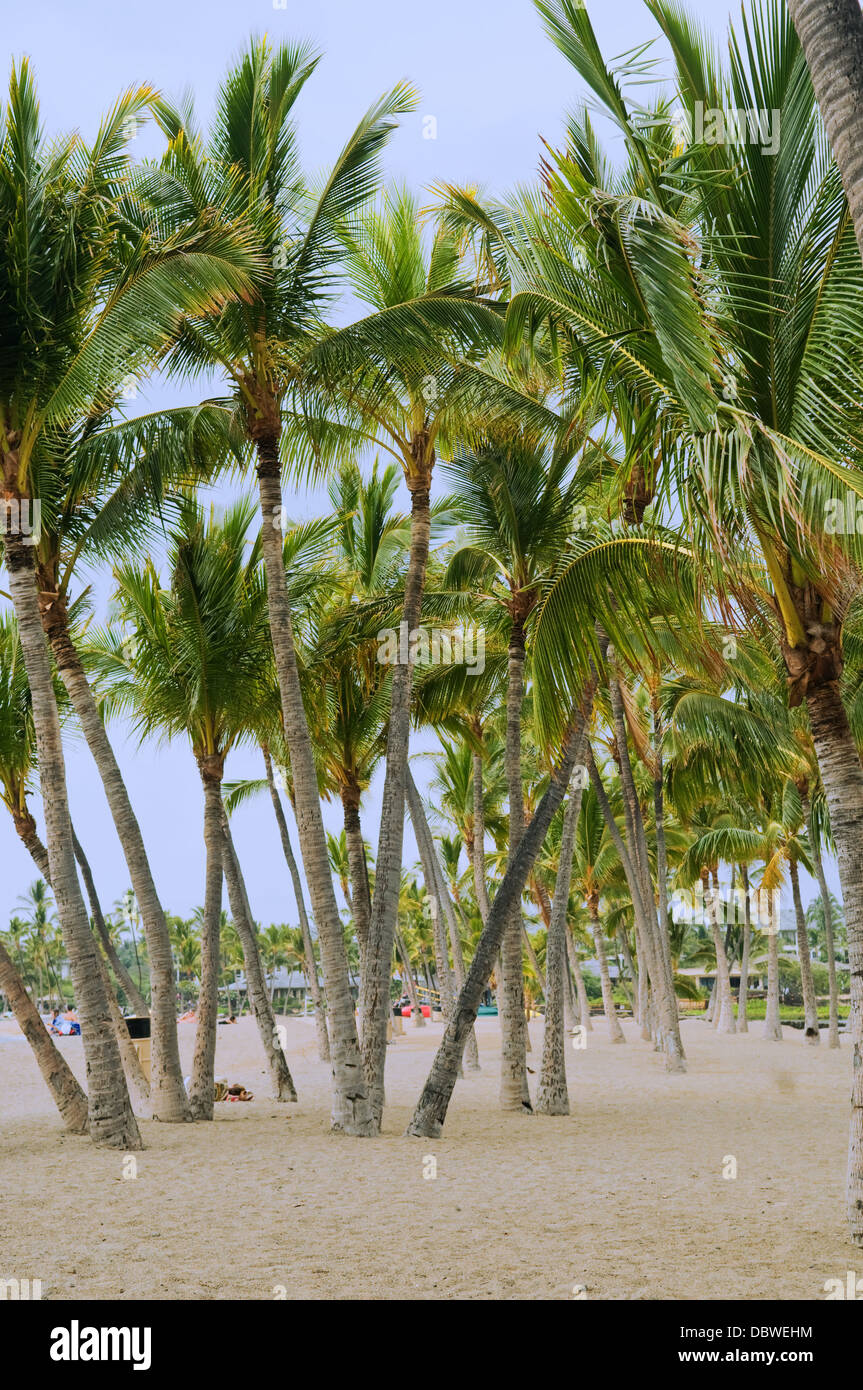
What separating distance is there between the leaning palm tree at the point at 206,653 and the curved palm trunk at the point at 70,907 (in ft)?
9.87

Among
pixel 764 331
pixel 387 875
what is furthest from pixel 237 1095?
pixel 764 331

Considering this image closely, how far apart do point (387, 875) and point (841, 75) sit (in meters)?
8.48

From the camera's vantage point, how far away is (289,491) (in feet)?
40.1

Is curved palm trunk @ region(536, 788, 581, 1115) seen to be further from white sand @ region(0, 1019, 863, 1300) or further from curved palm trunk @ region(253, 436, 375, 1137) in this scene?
curved palm trunk @ region(253, 436, 375, 1137)

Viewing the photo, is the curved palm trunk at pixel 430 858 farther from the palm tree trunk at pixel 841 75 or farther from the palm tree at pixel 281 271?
the palm tree trunk at pixel 841 75

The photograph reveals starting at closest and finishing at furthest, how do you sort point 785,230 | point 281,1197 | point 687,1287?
point 687,1287 → point 785,230 → point 281,1197

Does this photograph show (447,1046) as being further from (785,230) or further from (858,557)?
(785,230)

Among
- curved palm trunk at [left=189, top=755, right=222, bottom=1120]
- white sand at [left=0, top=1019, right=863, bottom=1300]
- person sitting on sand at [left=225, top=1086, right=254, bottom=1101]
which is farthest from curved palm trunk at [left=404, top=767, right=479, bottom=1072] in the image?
white sand at [left=0, top=1019, right=863, bottom=1300]

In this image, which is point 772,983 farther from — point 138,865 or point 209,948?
point 138,865

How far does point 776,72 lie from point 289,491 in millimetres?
7433

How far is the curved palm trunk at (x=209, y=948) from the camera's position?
1273 cm

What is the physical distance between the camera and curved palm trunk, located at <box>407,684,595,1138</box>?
10672 mm

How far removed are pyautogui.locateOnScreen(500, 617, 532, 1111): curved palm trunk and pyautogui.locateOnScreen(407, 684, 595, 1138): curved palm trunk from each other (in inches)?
41.9
